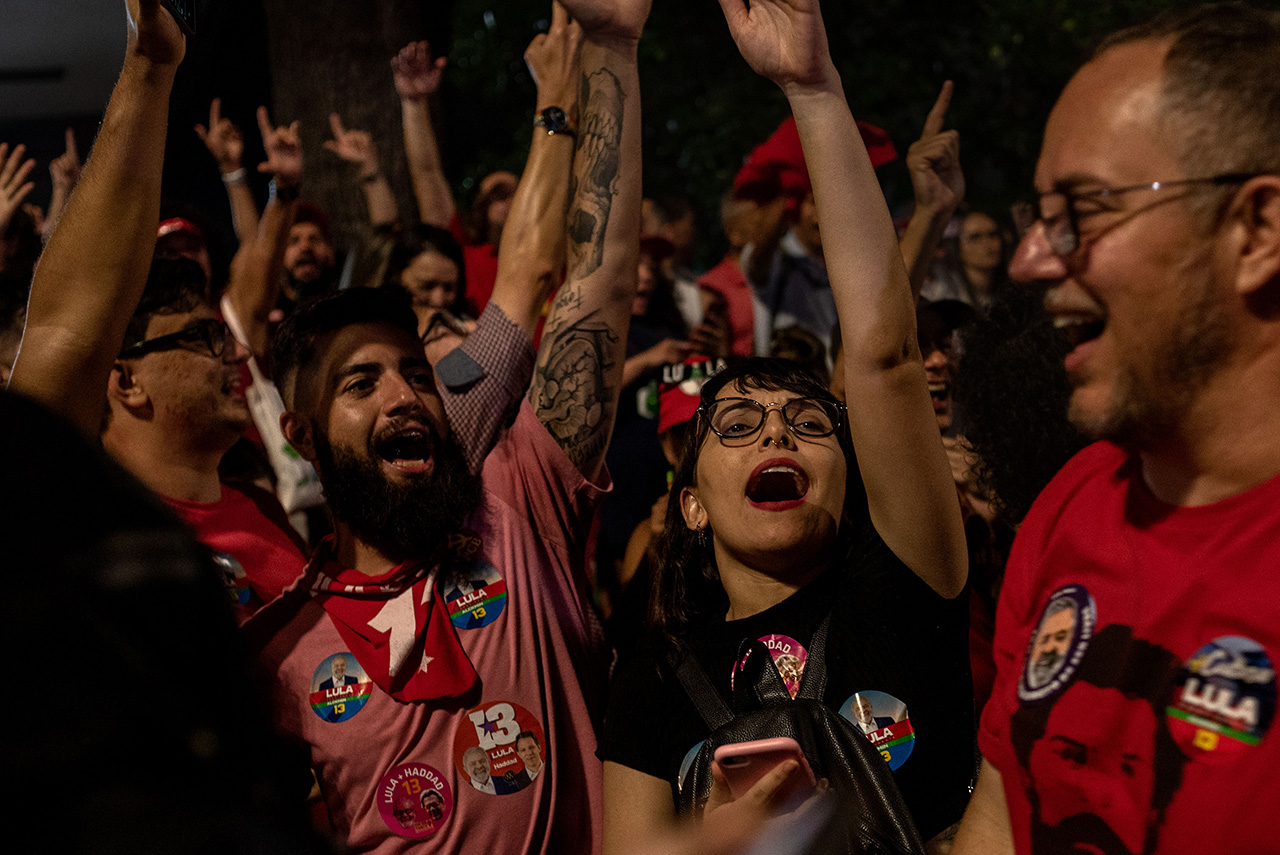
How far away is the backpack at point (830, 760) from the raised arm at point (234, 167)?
3808 millimetres

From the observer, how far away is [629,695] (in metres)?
2.41

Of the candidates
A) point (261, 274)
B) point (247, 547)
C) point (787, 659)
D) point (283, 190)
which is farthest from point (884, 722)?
point (283, 190)

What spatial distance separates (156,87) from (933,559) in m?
1.80

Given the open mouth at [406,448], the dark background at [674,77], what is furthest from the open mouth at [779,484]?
the dark background at [674,77]

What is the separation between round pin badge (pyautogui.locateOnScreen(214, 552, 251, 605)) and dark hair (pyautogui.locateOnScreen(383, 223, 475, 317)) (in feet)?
6.86

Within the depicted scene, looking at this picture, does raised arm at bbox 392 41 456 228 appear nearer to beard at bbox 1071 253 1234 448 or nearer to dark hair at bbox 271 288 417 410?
dark hair at bbox 271 288 417 410

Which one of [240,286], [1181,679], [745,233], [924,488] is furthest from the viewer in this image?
[745,233]

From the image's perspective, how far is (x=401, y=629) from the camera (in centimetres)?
264

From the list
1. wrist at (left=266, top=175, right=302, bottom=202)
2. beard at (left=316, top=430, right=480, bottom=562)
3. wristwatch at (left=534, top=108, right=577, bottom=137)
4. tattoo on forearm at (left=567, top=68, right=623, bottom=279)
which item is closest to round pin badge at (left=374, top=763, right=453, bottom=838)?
beard at (left=316, top=430, right=480, bottom=562)

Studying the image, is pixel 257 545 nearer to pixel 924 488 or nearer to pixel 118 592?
pixel 924 488

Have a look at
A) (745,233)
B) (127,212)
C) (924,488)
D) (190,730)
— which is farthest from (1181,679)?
(745,233)

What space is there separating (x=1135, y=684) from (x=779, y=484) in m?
1.32

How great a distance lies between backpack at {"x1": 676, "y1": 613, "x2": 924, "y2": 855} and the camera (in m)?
1.91

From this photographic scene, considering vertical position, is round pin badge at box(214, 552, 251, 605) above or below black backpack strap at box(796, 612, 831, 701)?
below
